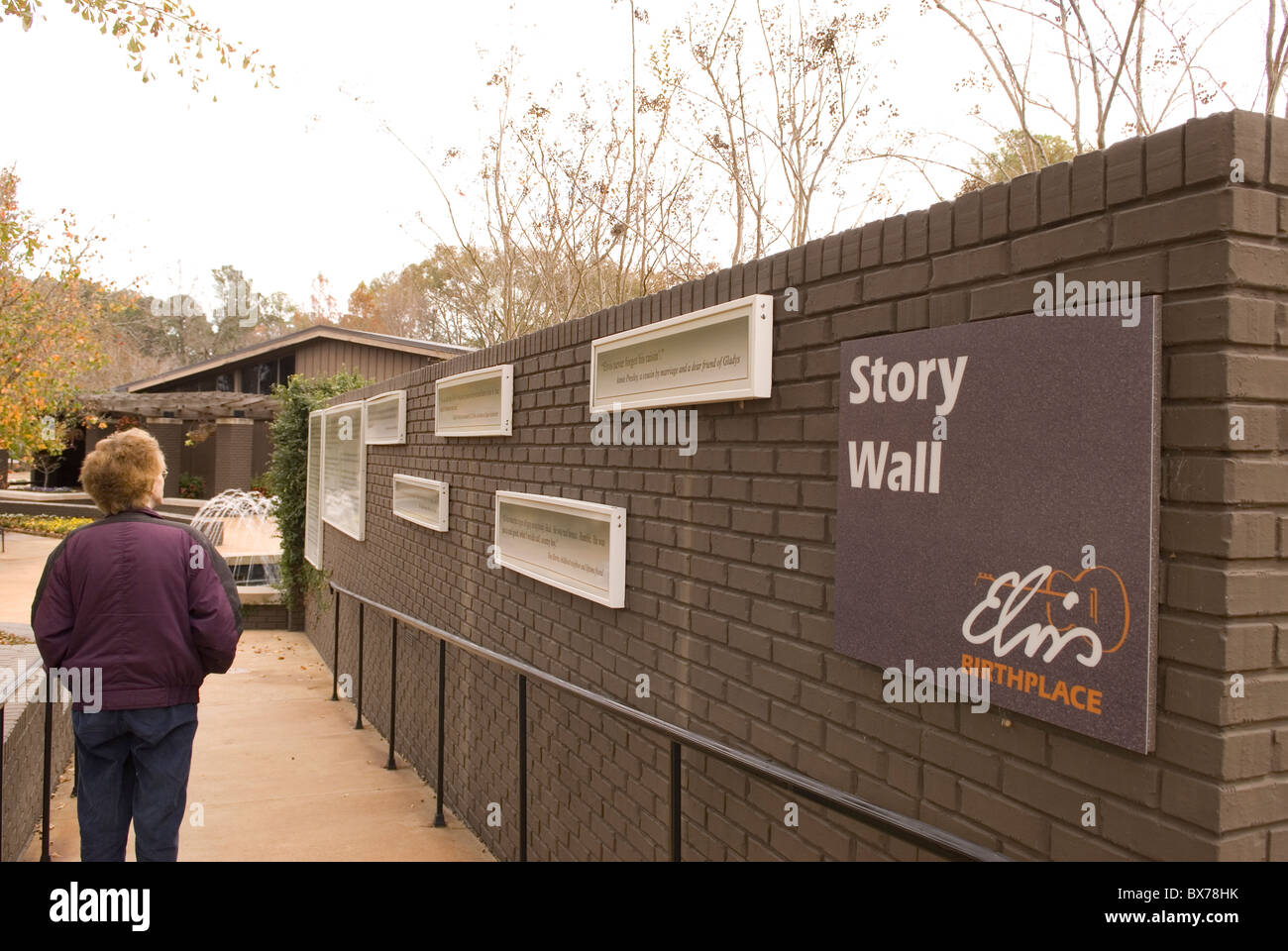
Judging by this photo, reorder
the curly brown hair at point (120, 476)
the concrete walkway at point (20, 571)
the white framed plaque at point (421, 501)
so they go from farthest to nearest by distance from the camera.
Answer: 1. the concrete walkway at point (20, 571)
2. the white framed plaque at point (421, 501)
3. the curly brown hair at point (120, 476)

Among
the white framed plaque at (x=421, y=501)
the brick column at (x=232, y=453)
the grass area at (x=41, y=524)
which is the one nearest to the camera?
the white framed plaque at (x=421, y=501)

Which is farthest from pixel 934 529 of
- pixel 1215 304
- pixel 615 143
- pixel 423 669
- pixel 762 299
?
pixel 615 143

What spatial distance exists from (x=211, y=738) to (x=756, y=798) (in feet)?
20.2

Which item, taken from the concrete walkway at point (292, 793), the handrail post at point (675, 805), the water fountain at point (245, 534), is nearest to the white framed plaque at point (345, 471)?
the concrete walkway at point (292, 793)

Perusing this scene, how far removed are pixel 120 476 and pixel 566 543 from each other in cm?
176

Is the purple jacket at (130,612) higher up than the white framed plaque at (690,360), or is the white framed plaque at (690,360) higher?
the white framed plaque at (690,360)

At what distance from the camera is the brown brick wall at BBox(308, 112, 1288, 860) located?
5.64 ft

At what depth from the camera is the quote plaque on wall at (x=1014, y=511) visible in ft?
5.92

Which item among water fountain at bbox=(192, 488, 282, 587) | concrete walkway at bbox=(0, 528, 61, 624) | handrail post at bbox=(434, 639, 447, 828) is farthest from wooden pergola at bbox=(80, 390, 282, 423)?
handrail post at bbox=(434, 639, 447, 828)

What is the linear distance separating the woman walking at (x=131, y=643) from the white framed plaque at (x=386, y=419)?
12.4 feet

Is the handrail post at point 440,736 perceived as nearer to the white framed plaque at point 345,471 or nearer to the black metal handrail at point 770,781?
the black metal handrail at point 770,781

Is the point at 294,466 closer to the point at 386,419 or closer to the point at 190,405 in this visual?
the point at 386,419

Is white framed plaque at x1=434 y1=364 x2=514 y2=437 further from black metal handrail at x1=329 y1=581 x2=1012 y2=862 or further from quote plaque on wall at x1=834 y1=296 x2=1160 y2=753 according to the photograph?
quote plaque on wall at x1=834 y1=296 x2=1160 y2=753
